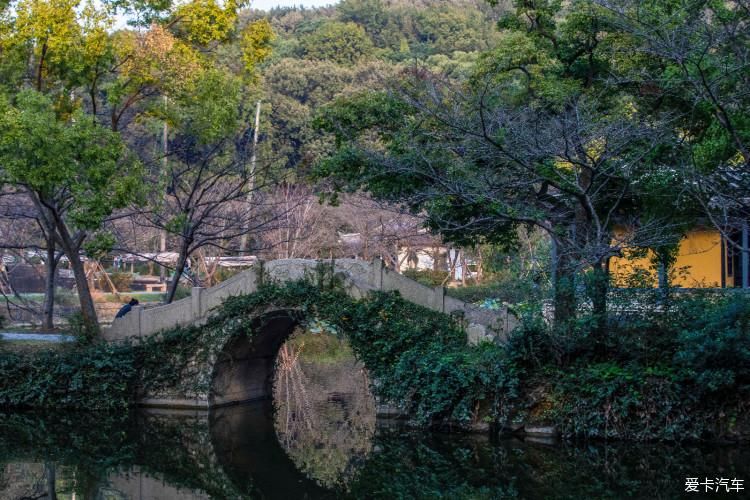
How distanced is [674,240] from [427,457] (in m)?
5.21

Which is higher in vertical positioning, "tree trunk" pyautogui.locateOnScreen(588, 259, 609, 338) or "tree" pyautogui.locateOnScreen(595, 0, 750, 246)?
"tree" pyautogui.locateOnScreen(595, 0, 750, 246)

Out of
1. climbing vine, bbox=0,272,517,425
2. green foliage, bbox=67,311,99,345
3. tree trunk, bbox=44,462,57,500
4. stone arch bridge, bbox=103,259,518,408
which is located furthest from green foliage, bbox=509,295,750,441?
green foliage, bbox=67,311,99,345

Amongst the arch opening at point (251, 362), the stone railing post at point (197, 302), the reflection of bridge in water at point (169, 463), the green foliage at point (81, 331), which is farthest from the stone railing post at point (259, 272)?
the green foliage at point (81, 331)

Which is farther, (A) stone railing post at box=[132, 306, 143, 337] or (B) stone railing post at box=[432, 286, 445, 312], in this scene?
(A) stone railing post at box=[132, 306, 143, 337]

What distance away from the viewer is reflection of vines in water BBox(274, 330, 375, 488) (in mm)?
14352

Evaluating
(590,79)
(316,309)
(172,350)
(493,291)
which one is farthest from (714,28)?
(172,350)

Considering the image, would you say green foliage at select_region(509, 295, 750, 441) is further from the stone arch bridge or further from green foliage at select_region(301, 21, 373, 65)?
green foliage at select_region(301, 21, 373, 65)

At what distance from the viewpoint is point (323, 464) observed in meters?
14.2

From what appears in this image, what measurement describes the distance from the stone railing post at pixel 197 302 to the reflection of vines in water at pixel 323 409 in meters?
2.56

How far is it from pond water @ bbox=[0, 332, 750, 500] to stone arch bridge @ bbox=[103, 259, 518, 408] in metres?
0.79

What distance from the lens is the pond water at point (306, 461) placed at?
12.0 meters

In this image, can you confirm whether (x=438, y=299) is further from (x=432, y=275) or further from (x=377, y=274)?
(x=432, y=275)

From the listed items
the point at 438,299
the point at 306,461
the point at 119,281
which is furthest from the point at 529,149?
the point at 119,281
